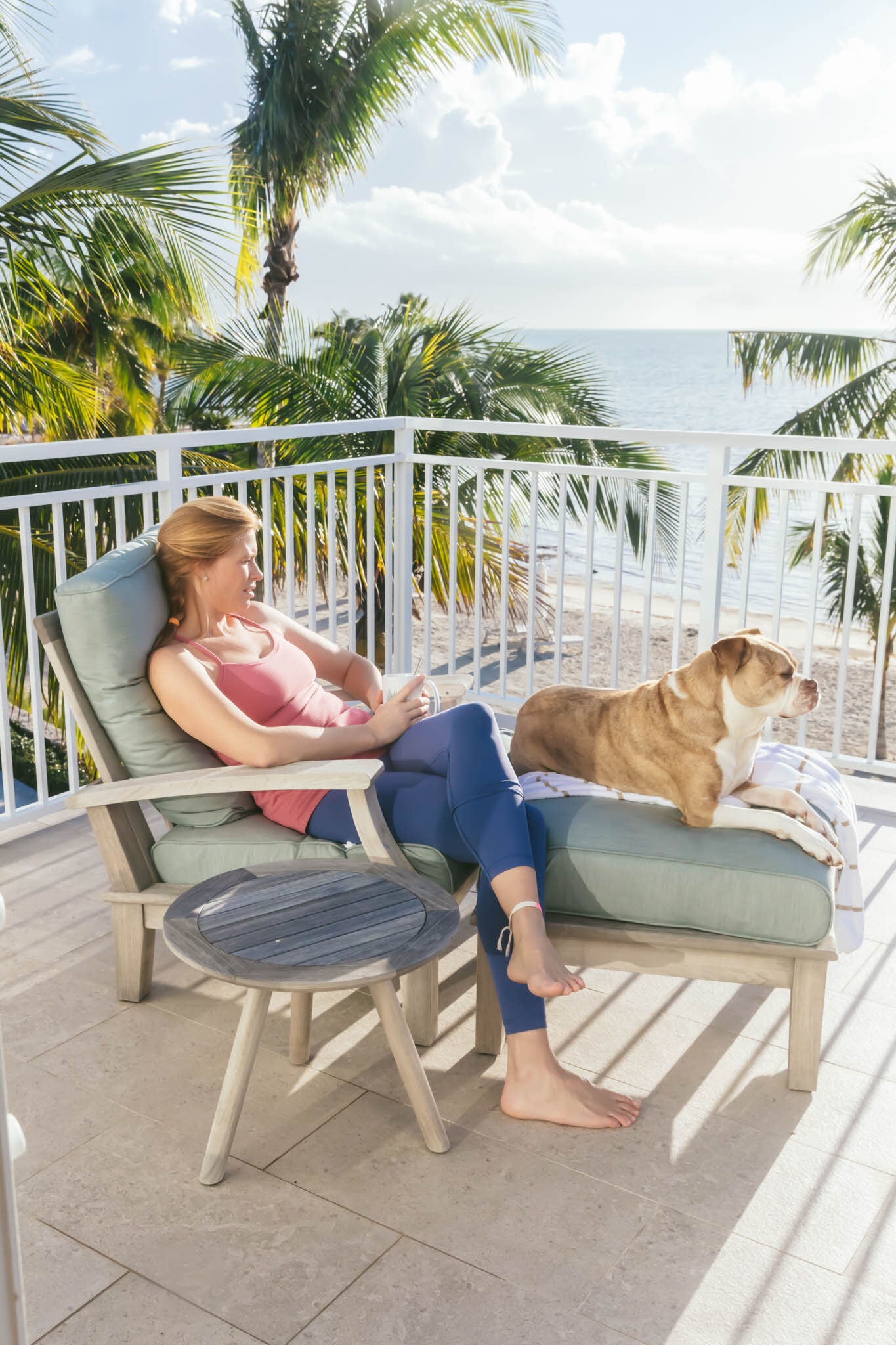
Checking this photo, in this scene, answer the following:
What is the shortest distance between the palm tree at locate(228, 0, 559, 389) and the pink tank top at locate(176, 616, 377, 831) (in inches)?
352

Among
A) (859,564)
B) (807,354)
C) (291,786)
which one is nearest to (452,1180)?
(291,786)

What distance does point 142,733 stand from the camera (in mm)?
2320

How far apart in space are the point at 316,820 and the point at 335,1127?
0.60 metres

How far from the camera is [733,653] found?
231cm

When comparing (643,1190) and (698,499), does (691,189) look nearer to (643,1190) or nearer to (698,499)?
(698,499)

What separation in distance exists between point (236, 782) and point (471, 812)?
46 cm

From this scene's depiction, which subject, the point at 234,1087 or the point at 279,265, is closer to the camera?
the point at 234,1087

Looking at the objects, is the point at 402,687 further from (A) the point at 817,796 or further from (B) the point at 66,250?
(B) the point at 66,250

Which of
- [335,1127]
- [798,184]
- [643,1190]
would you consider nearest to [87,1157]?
[335,1127]

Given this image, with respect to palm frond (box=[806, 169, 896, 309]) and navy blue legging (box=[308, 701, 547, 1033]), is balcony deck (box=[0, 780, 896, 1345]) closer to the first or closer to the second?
navy blue legging (box=[308, 701, 547, 1033])

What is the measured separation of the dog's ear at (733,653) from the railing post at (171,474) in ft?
5.81

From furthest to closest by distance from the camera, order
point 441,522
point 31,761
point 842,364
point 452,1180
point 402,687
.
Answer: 1. point 842,364
2. point 31,761
3. point 441,522
4. point 402,687
5. point 452,1180

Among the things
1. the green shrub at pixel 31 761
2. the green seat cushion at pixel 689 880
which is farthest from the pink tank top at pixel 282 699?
the green shrub at pixel 31 761

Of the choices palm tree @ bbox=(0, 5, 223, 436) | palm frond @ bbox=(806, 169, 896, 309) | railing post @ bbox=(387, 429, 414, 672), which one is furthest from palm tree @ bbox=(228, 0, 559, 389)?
railing post @ bbox=(387, 429, 414, 672)
